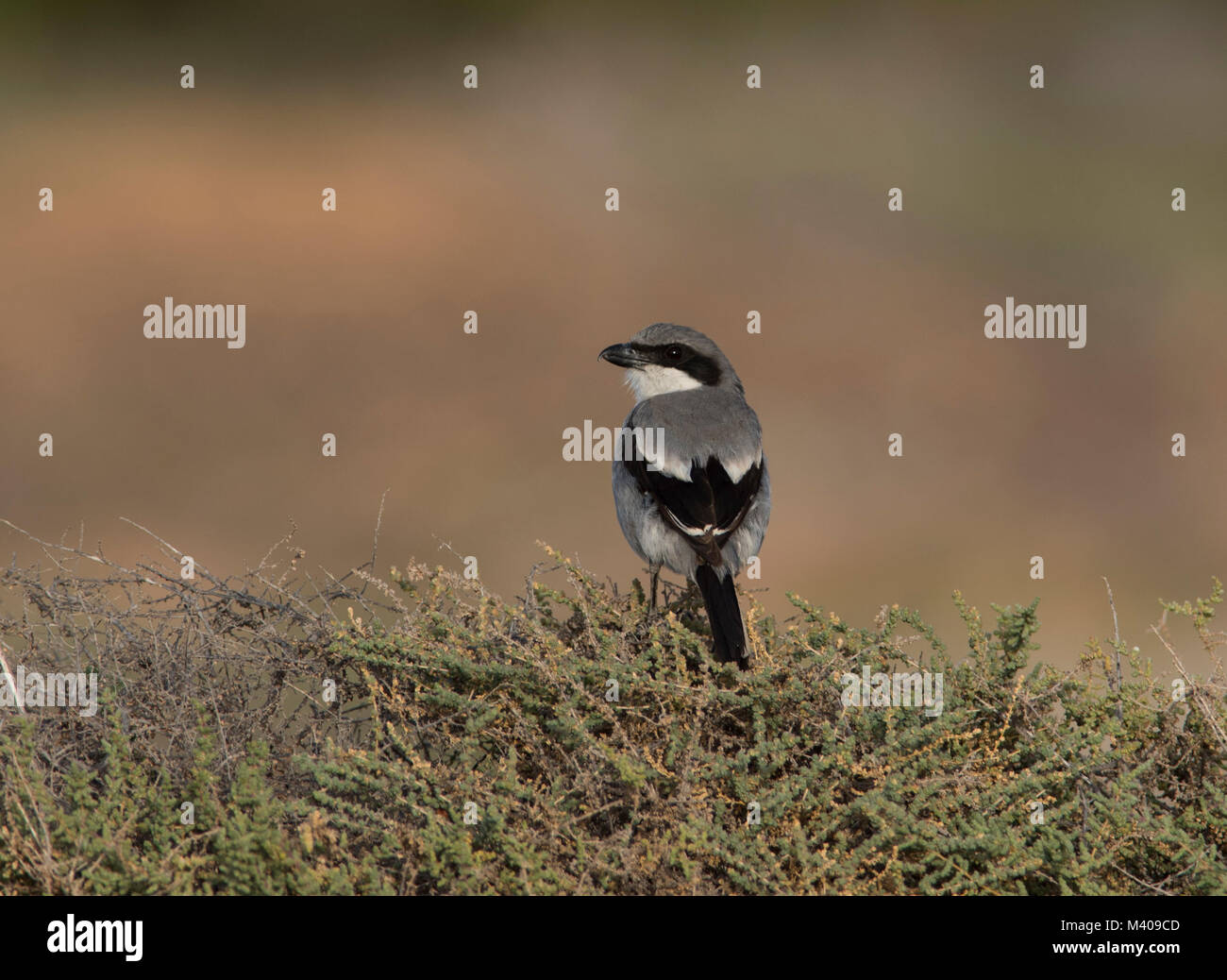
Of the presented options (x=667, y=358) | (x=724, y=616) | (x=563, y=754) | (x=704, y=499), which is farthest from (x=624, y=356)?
(x=563, y=754)

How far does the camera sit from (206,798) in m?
3.86

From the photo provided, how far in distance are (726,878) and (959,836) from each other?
0.71 metres

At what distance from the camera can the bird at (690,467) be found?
550cm

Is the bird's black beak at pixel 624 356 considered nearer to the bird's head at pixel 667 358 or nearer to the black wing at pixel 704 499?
the bird's head at pixel 667 358

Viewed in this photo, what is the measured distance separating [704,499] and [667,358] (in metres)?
1.29

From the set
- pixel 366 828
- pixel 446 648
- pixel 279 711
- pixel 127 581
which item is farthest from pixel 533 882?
pixel 127 581

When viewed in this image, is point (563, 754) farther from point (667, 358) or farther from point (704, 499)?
point (667, 358)

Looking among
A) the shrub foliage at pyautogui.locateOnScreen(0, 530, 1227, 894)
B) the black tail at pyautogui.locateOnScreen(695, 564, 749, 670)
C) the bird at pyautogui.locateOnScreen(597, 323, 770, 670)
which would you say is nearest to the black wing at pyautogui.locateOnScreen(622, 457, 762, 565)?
the bird at pyautogui.locateOnScreen(597, 323, 770, 670)

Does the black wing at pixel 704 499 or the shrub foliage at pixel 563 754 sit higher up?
the black wing at pixel 704 499

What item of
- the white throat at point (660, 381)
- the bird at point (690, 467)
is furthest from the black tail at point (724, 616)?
the white throat at point (660, 381)

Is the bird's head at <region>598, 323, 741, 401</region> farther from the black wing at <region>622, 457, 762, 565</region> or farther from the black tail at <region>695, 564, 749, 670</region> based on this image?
the black tail at <region>695, 564, 749, 670</region>

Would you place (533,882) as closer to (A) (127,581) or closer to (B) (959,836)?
(B) (959,836)

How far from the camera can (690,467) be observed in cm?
578

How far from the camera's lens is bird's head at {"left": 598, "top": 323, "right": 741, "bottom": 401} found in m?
6.64
